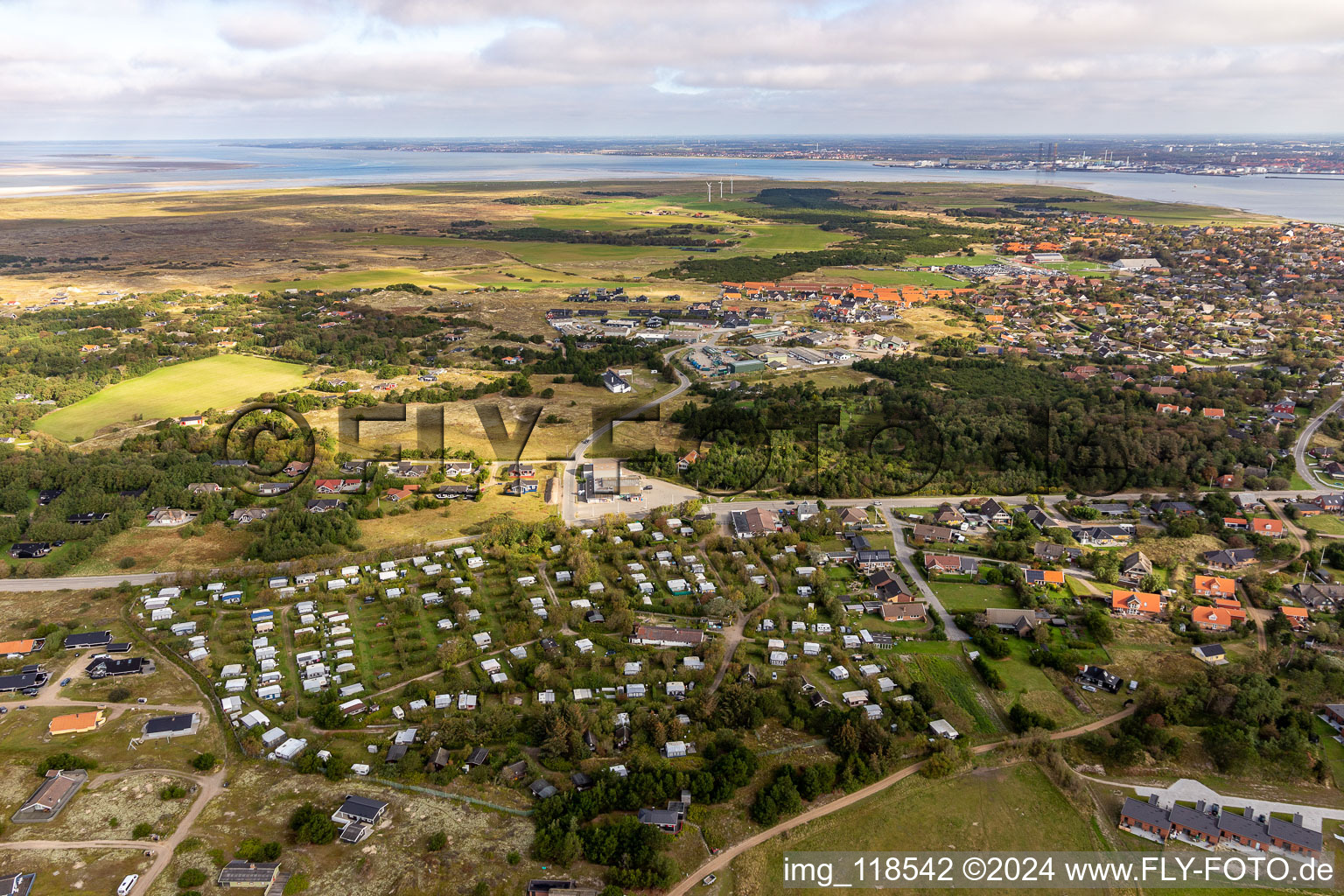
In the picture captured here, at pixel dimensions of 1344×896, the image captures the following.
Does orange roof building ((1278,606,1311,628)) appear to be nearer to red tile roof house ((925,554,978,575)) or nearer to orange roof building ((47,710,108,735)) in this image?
red tile roof house ((925,554,978,575))

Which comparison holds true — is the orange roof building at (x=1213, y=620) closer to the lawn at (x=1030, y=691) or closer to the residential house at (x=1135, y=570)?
the residential house at (x=1135, y=570)

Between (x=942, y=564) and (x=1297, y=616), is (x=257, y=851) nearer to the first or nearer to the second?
(x=942, y=564)

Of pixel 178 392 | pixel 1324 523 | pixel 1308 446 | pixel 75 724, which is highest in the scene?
pixel 178 392

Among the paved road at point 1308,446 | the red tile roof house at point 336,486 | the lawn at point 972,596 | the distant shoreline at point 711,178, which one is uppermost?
the distant shoreline at point 711,178

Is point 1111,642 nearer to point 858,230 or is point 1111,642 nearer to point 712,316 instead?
point 712,316

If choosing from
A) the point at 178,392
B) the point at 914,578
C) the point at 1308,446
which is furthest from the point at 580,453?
the point at 1308,446

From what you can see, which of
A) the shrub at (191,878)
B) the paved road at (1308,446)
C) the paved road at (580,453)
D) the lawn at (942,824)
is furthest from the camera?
the paved road at (1308,446)

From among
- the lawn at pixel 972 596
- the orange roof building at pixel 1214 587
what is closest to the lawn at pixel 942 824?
the lawn at pixel 972 596

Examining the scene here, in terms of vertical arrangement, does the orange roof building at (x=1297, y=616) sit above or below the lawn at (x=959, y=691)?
above
